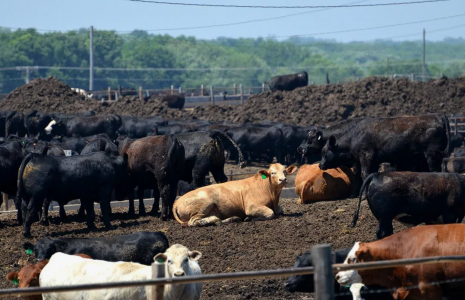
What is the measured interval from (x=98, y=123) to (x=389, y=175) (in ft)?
70.0

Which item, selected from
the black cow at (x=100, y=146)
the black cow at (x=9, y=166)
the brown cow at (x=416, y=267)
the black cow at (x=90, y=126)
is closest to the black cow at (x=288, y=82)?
the black cow at (x=90, y=126)

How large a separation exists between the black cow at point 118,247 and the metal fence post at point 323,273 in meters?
4.27

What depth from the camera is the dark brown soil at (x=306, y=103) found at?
125 feet

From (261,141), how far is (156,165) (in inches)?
483

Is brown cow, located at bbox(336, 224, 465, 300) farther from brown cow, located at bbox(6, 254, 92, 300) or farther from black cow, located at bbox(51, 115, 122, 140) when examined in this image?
black cow, located at bbox(51, 115, 122, 140)

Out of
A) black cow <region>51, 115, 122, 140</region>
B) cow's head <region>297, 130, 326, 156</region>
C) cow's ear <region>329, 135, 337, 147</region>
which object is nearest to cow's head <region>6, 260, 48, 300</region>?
cow's ear <region>329, 135, 337, 147</region>

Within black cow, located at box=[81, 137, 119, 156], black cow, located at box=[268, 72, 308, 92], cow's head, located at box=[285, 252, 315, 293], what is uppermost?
black cow, located at box=[268, 72, 308, 92]

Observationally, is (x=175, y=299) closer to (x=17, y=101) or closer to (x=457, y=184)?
(x=457, y=184)

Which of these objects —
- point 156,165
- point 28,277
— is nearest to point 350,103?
point 156,165

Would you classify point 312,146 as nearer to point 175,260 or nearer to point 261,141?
point 175,260

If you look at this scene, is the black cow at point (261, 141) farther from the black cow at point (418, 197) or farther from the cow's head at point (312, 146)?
the black cow at point (418, 197)

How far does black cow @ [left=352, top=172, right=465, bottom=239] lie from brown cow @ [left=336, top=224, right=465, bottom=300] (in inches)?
118

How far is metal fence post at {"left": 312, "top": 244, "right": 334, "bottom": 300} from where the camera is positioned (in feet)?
19.1

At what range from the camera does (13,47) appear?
127625mm
